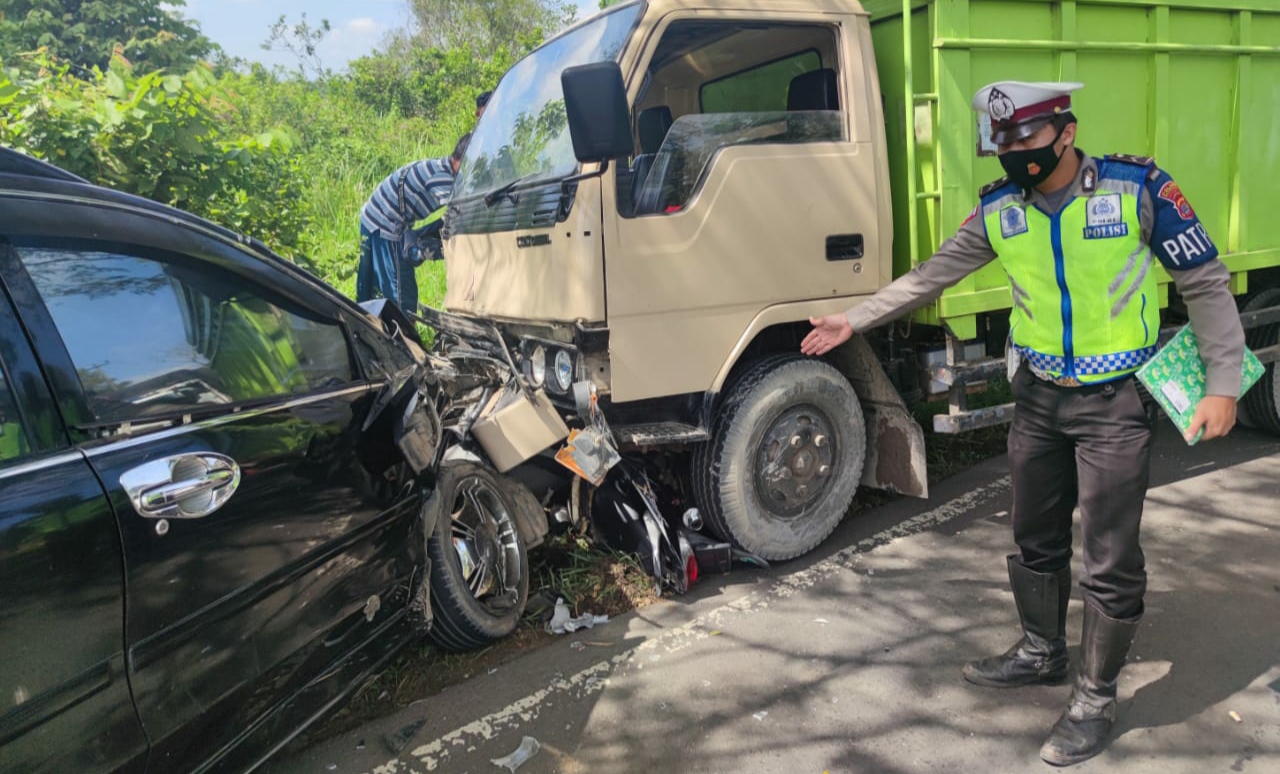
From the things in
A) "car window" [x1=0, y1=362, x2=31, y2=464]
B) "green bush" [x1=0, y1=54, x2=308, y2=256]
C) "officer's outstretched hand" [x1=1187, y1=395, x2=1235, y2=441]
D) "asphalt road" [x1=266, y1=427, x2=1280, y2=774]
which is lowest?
"asphalt road" [x1=266, y1=427, x2=1280, y2=774]

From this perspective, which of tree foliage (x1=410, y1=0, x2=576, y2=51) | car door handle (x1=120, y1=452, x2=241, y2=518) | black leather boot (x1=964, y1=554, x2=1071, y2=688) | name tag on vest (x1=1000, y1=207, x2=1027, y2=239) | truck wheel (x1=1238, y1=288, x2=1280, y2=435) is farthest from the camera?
tree foliage (x1=410, y1=0, x2=576, y2=51)

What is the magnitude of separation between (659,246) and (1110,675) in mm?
2128

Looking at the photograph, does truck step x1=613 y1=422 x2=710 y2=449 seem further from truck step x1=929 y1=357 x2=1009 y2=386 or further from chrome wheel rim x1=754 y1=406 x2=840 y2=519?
truck step x1=929 y1=357 x2=1009 y2=386

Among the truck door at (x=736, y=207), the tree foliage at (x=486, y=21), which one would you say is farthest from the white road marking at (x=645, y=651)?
the tree foliage at (x=486, y=21)

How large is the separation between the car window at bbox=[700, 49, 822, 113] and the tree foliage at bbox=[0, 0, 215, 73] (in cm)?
2239

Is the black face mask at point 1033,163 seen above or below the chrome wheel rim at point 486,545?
above

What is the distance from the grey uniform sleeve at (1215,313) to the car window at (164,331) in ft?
8.05

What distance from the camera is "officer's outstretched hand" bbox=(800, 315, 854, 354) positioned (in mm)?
3273

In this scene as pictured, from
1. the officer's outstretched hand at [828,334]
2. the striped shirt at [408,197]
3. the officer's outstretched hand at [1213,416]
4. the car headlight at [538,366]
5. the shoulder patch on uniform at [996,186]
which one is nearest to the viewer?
the officer's outstretched hand at [1213,416]

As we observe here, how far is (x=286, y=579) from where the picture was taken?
229 cm

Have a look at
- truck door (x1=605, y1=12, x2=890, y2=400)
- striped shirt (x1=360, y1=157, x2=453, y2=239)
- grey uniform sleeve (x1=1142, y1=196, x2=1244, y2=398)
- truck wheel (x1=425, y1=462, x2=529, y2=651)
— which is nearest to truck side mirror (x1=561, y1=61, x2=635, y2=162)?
truck door (x1=605, y1=12, x2=890, y2=400)

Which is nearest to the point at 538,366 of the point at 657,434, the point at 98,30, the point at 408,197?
the point at 657,434

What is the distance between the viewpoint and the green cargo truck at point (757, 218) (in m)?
3.46

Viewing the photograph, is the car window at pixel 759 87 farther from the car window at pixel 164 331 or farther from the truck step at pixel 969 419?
the car window at pixel 164 331
